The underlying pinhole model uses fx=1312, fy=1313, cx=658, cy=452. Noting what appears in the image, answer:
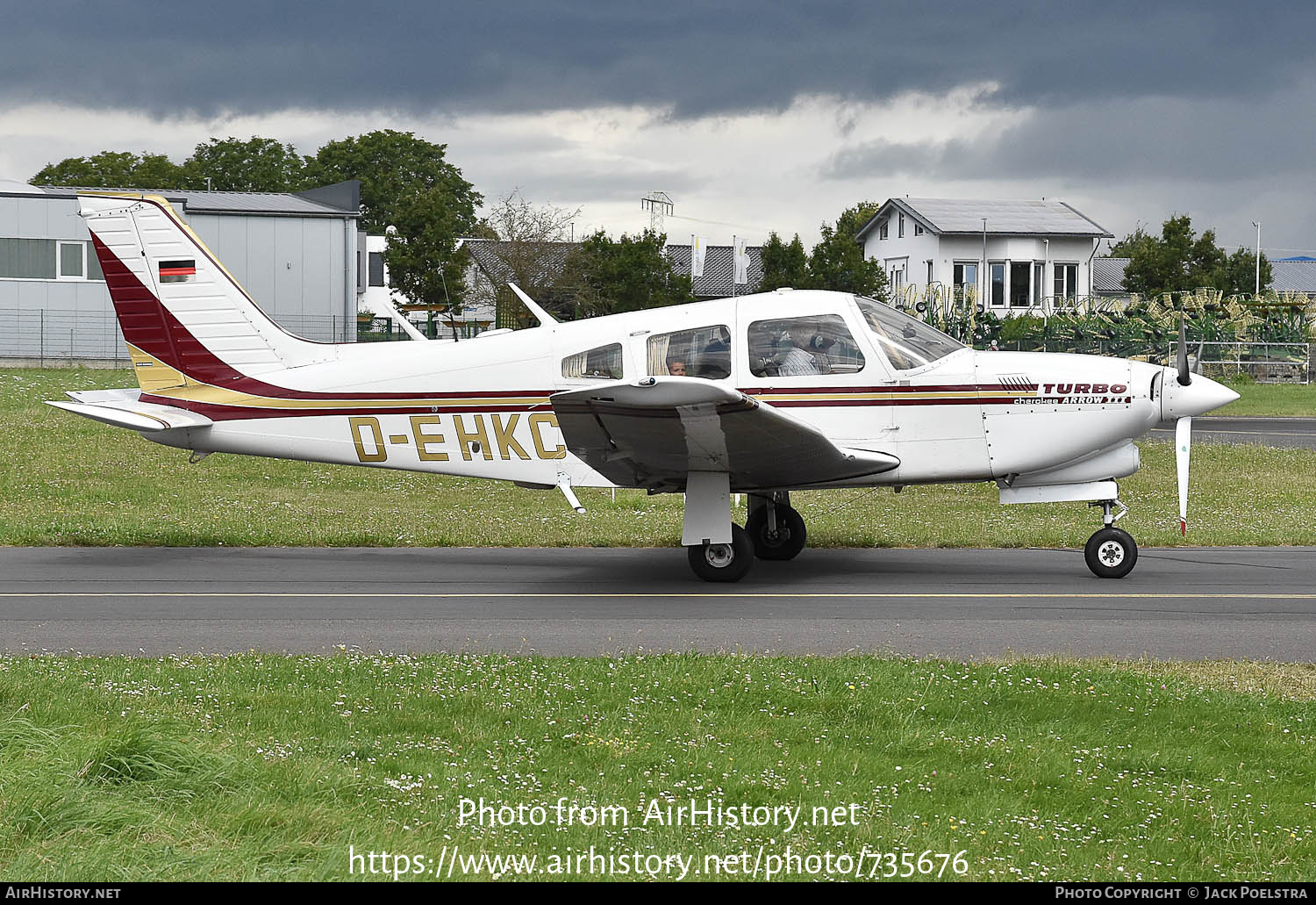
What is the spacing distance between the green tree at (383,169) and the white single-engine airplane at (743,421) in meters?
87.4

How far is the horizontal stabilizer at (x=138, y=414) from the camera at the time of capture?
40.9 ft

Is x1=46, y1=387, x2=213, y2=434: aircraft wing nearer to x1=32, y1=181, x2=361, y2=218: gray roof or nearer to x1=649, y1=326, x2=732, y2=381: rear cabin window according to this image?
x1=649, y1=326, x2=732, y2=381: rear cabin window

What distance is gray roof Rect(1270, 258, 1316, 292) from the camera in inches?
3978

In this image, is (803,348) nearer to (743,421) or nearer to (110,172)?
(743,421)

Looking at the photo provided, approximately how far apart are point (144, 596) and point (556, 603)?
3369mm

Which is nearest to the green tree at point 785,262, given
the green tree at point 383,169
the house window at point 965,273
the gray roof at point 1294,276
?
the house window at point 965,273

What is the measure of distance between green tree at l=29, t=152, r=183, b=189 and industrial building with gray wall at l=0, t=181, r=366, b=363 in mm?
39008

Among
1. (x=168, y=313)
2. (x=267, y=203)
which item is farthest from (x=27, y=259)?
(x=168, y=313)

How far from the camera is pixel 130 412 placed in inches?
501

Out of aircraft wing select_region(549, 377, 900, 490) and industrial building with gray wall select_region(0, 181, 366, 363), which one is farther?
industrial building with gray wall select_region(0, 181, 366, 363)

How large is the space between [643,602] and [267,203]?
4239 cm

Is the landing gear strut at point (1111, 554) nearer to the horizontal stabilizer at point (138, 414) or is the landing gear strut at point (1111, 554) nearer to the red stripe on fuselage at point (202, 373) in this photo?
the red stripe on fuselage at point (202, 373)

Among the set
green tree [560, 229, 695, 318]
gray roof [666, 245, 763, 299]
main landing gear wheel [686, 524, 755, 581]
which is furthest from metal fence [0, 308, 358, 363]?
main landing gear wheel [686, 524, 755, 581]

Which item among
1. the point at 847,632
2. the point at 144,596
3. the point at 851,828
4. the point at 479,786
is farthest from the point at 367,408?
the point at 851,828
